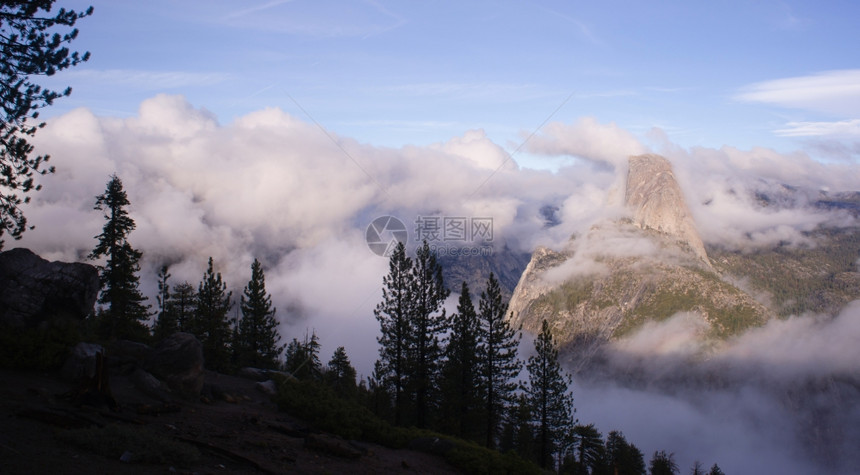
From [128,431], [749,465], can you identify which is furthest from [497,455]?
[749,465]

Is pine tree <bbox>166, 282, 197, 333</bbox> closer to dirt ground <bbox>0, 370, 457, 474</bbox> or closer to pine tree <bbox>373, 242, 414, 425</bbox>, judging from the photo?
pine tree <bbox>373, 242, 414, 425</bbox>

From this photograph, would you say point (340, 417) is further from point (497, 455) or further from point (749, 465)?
point (749, 465)

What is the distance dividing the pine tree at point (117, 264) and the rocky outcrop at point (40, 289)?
10972 millimetres

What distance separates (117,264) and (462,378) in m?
A: 26.1

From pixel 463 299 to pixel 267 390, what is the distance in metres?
15.6

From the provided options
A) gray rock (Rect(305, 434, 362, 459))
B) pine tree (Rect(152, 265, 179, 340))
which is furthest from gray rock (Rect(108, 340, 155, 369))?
pine tree (Rect(152, 265, 179, 340))

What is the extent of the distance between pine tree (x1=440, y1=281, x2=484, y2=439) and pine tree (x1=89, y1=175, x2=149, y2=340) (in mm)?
22349

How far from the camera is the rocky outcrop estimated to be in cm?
Result: 2144

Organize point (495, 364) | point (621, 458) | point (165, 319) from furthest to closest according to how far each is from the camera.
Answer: point (621, 458) → point (165, 319) → point (495, 364)

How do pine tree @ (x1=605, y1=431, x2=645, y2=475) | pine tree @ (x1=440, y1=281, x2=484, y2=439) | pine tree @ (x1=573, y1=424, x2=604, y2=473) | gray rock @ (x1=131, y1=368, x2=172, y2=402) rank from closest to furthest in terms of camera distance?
gray rock @ (x1=131, y1=368, x2=172, y2=402) < pine tree @ (x1=440, y1=281, x2=484, y2=439) < pine tree @ (x1=573, y1=424, x2=604, y2=473) < pine tree @ (x1=605, y1=431, x2=645, y2=475)

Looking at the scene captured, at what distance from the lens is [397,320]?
37.6m

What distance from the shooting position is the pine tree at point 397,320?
122ft

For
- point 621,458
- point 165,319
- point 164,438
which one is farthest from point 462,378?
point 621,458

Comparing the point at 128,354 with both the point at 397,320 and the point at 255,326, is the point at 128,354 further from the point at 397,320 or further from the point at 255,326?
the point at 255,326
